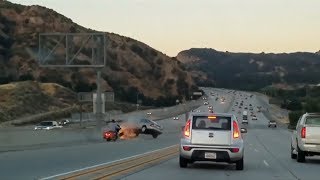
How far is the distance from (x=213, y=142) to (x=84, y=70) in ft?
469

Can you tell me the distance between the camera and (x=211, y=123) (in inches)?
860

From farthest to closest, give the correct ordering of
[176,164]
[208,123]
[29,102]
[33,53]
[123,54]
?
[123,54]
[33,53]
[29,102]
[176,164]
[208,123]

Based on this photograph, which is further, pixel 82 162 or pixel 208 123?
pixel 82 162

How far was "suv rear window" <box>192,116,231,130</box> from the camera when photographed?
70.6ft

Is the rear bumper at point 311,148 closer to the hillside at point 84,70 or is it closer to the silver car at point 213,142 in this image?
the silver car at point 213,142

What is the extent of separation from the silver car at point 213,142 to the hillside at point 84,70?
120287 millimetres

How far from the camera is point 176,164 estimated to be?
2400cm

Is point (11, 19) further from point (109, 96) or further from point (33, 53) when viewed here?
point (109, 96)

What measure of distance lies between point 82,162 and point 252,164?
6123mm

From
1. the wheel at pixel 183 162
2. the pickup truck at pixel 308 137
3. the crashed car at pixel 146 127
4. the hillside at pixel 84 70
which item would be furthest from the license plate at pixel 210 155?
the hillside at pixel 84 70

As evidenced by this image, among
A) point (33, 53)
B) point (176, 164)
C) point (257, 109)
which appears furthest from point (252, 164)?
point (257, 109)

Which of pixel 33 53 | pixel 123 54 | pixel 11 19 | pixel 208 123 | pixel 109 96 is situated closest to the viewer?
pixel 208 123

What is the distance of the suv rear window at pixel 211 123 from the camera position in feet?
70.6

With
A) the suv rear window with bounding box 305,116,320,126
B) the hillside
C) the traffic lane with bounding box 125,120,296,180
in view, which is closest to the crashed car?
the suv rear window with bounding box 305,116,320,126
